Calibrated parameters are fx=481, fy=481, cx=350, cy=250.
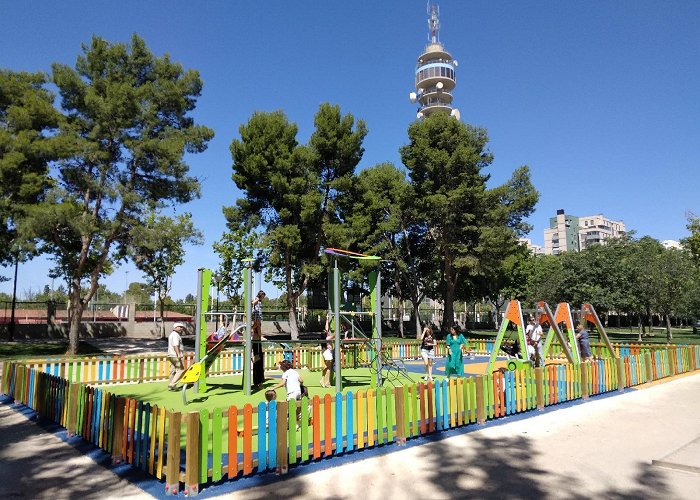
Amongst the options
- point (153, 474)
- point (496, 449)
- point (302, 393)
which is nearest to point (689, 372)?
point (496, 449)

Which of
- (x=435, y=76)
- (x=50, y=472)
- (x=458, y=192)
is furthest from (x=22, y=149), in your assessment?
(x=435, y=76)

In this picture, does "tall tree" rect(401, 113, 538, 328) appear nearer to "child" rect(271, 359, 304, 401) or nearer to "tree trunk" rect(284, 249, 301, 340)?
"tree trunk" rect(284, 249, 301, 340)

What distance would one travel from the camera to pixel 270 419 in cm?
648

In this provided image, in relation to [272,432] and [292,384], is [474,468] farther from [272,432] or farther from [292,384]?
[292,384]

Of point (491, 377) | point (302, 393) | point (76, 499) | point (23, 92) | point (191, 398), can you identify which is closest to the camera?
point (76, 499)

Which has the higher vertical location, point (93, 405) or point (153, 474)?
point (93, 405)

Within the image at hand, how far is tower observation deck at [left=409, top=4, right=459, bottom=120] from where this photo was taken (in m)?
97.1

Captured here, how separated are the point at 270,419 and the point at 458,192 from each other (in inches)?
1159

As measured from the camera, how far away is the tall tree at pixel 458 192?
3447 centimetres

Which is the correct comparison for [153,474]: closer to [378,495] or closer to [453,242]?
[378,495]

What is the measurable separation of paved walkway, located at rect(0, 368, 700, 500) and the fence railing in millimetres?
250

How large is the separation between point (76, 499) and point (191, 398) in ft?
20.5

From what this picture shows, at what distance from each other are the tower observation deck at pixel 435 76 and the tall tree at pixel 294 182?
217ft

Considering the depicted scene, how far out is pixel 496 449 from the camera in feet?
25.4
